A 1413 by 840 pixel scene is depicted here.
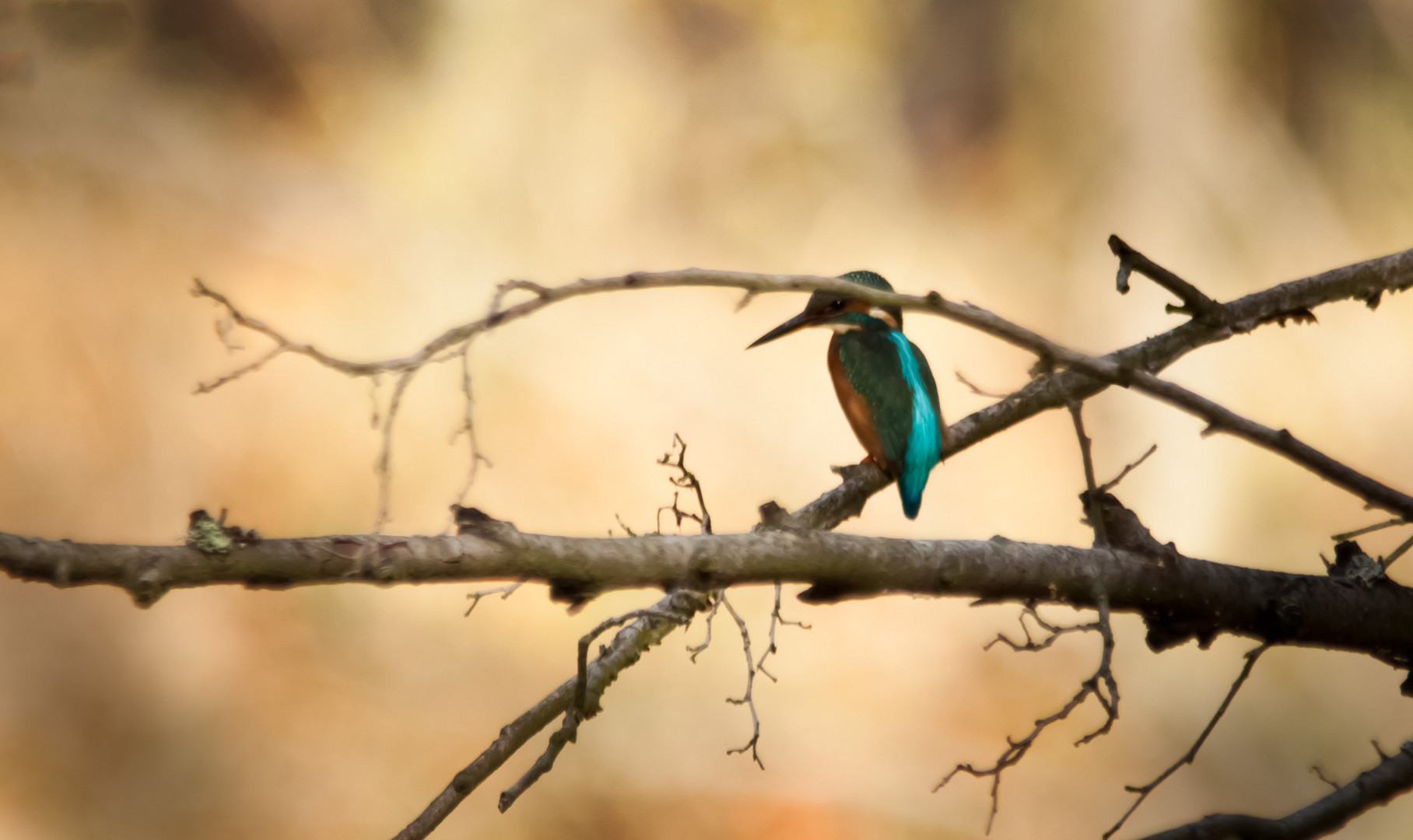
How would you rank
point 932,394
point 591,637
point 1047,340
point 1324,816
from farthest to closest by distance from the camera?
point 932,394 < point 1324,816 < point 591,637 < point 1047,340

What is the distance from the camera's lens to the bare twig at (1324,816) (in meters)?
1.17

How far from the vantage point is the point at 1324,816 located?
4.11 feet

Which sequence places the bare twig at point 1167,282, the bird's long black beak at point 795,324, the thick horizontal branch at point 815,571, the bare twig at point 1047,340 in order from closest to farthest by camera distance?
1. the thick horizontal branch at point 815,571
2. the bare twig at point 1047,340
3. the bare twig at point 1167,282
4. the bird's long black beak at point 795,324

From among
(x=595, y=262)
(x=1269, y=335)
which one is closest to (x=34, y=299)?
(x=595, y=262)

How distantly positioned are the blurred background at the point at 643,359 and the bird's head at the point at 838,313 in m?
2.41

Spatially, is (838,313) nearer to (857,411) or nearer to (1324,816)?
(857,411)

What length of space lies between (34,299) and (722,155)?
2.85 m

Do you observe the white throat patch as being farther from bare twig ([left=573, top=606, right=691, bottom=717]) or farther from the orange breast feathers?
bare twig ([left=573, top=606, right=691, bottom=717])

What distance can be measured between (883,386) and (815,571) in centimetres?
85

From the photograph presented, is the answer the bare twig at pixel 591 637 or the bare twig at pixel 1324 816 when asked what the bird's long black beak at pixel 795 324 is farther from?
the bare twig at pixel 1324 816

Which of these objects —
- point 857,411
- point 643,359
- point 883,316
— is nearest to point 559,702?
point 857,411

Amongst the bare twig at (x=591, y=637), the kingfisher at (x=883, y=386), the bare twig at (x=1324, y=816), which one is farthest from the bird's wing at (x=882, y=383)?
the bare twig at (x=1324, y=816)

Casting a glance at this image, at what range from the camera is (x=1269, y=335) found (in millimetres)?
4746

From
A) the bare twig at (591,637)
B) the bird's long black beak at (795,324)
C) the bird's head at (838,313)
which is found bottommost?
the bare twig at (591,637)
